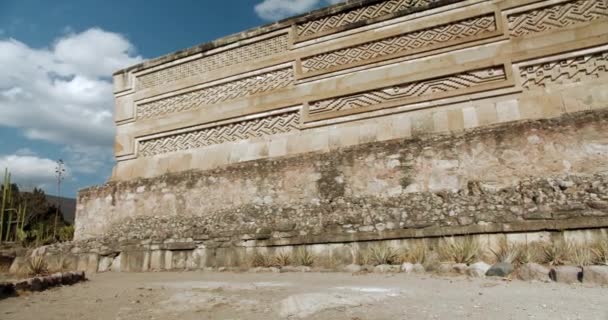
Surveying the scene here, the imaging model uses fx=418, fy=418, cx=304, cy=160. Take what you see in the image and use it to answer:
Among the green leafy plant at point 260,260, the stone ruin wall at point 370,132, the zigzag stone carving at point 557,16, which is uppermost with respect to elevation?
the zigzag stone carving at point 557,16

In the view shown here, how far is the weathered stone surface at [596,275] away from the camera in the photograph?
11.5 ft

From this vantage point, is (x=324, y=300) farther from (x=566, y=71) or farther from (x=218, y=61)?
(x=218, y=61)

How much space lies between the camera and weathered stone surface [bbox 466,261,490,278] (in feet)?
13.9

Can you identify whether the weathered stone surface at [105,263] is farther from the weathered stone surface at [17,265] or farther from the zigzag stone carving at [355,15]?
the zigzag stone carving at [355,15]

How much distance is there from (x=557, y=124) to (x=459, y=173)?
4.31 ft

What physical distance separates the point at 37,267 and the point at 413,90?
644 centimetres

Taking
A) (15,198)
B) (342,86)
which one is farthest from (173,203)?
(15,198)

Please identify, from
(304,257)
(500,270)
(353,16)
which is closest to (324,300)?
(500,270)

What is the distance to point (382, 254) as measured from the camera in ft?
16.8

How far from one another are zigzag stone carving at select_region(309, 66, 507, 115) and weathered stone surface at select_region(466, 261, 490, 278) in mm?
2993

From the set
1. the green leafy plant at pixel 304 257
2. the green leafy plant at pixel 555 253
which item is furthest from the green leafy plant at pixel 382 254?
the green leafy plant at pixel 555 253

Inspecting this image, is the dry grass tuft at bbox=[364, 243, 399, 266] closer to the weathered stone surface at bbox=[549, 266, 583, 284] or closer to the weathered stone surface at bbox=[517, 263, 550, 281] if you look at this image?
the weathered stone surface at bbox=[517, 263, 550, 281]

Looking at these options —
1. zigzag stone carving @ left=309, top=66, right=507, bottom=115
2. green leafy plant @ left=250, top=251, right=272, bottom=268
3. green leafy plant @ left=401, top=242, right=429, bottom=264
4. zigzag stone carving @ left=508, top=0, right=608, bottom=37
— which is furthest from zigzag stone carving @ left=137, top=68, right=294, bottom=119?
green leafy plant @ left=401, top=242, right=429, bottom=264

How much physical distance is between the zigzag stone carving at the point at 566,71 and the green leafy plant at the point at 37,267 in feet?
25.2
